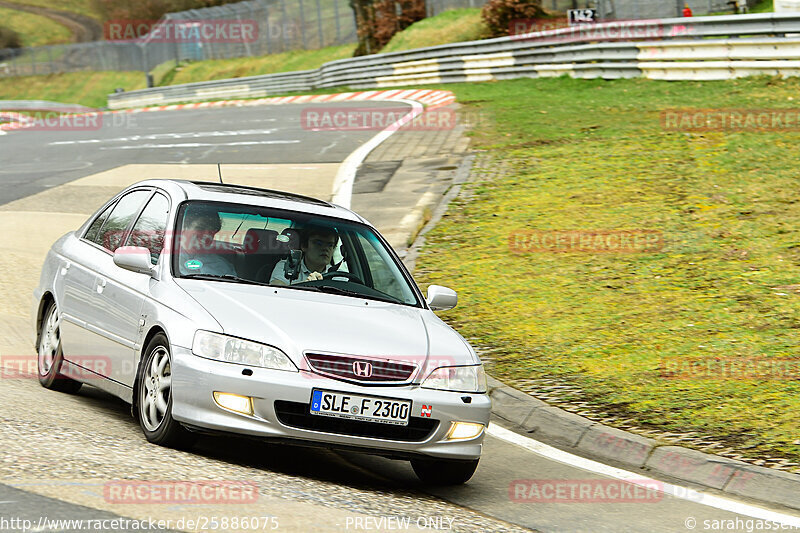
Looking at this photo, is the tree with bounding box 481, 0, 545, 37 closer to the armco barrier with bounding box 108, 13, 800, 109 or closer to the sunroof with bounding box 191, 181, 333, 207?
the armco barrier with bounding box 108, 13, 800, 109

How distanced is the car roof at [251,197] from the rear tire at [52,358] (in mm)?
1155

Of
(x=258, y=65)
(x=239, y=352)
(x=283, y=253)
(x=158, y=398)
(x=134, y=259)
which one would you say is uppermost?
(x=134, y=259)

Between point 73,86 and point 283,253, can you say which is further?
point 73,86

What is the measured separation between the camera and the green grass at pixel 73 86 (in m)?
75.3

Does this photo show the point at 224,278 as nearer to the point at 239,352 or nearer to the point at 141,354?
the point at 141,354

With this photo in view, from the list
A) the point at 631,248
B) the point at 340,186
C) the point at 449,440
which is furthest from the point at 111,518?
the point at 340,186

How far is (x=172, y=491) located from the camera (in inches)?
198

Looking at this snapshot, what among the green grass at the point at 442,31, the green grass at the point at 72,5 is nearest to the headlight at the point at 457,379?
the green grass at the point at 442,31

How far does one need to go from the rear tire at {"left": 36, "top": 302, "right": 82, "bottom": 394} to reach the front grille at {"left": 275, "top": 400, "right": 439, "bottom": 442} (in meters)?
2.41

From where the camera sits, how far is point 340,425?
5.92 m

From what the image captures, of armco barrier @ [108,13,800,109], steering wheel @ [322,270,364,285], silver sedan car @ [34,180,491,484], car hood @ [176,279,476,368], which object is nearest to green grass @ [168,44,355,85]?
armco barrier @ [108,13,800,109]

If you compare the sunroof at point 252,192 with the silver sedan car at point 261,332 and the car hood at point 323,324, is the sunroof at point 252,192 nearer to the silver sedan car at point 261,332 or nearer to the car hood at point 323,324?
the silver sedan car at point 261,332

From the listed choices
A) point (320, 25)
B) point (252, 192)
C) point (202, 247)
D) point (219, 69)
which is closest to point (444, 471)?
point (202, 247)

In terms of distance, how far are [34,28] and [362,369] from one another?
112 meters
